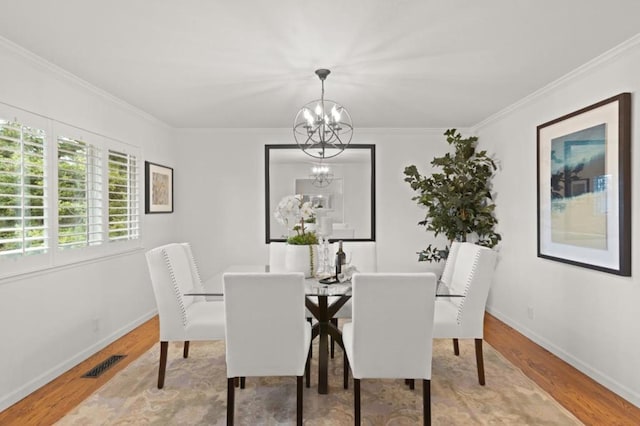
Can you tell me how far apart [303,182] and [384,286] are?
3391mm

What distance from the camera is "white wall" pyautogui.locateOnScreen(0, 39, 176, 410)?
2.62 m

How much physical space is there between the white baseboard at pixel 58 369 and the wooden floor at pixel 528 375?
0.12 feet

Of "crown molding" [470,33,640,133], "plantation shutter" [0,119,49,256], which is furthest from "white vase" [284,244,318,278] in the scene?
"crown molding" [470,33,640,133]

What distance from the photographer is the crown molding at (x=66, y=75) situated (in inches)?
103

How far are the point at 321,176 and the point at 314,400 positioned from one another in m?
3.26

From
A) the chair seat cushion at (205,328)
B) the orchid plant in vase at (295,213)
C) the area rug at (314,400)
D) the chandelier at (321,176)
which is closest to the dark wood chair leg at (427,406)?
the area rug at (314,400)

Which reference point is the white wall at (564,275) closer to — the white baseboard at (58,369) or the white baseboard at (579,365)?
the white baseboard at (579,365)

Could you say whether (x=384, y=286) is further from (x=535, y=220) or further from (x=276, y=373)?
(x=535, y=220)

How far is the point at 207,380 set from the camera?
9.64ft

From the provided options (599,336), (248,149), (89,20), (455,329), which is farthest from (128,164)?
(599,336)

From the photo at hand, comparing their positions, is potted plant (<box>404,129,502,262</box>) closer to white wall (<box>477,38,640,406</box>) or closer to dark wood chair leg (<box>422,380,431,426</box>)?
white wall (<box>477,38,640,406</box>)

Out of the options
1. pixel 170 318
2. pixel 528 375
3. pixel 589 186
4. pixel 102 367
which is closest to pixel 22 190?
pixel 170 318

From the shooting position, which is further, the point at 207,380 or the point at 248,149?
the point at 248,149

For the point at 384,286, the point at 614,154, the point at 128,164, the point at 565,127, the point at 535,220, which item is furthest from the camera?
→ the point at 128,164
